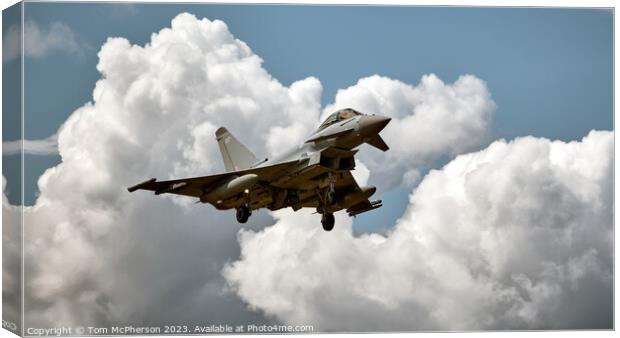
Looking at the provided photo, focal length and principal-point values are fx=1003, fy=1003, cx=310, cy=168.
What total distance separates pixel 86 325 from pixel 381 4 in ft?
46.4

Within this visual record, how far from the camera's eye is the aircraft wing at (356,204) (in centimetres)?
3797

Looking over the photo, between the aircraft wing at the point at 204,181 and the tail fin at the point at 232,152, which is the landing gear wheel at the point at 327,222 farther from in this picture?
the tail fin at the point at 232,152

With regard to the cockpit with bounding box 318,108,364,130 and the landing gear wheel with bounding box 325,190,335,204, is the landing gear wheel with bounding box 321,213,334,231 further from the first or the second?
the cockpit with bounding box 318,108,364,130

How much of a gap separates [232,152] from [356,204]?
600 centimetres

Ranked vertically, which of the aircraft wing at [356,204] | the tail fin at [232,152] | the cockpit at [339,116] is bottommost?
the aircraft wing at [356,204]

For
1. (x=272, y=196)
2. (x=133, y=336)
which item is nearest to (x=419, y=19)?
(x=272, y=196)

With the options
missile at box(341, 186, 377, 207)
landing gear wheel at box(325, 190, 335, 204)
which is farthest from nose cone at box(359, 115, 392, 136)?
missile at box(341, 186, 377, 207)

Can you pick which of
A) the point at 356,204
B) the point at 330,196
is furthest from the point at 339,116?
the point at 356,204

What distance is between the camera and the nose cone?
33812 mm

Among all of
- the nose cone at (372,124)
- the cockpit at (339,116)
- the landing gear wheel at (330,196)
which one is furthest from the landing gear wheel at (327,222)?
the nose cone at (372,124)

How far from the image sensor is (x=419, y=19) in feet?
111

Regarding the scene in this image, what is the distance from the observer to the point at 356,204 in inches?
1505

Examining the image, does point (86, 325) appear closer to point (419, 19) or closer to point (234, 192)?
point (234, 192)

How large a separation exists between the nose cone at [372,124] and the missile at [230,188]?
4124 mm
